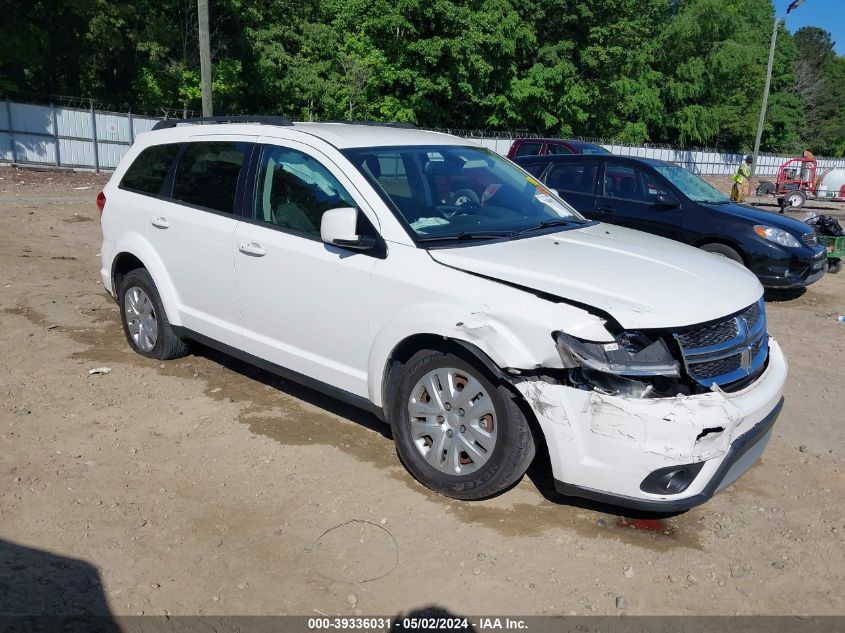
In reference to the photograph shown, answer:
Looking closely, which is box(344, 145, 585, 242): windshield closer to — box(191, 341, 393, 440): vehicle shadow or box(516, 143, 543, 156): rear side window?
box(191, 341, 393, 440): vehicle shadow

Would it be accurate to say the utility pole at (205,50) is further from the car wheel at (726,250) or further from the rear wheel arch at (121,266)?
the car wheel at (726,250)

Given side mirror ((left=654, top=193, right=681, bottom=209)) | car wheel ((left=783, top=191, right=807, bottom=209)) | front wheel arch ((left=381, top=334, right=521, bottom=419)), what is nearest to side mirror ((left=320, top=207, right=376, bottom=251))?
front wheel arch ((left=381, top=334, right=521, bottom=419))

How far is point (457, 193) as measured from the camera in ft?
14.9

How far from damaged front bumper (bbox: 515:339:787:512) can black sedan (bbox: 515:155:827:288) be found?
5.86 metres

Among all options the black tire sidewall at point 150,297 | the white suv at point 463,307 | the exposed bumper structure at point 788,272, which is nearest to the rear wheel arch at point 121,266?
the black tire sidewall at point 150,297

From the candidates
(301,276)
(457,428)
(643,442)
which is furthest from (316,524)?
(643,442)

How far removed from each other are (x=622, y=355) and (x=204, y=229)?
300 centimetres

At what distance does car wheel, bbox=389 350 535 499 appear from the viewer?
3531 mm

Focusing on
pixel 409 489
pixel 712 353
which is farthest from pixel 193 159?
pixel 712 353

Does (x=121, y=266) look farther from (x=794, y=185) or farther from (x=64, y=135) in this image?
(x=794, y=185)

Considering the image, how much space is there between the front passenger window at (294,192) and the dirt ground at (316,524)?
4.36ft

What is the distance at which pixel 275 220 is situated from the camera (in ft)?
15.1

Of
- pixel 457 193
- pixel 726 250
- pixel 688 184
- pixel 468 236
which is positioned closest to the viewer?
pixel 468 236

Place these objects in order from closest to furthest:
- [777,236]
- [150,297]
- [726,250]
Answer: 1. [150,297]
2. [777,236]
3. [726,250]
